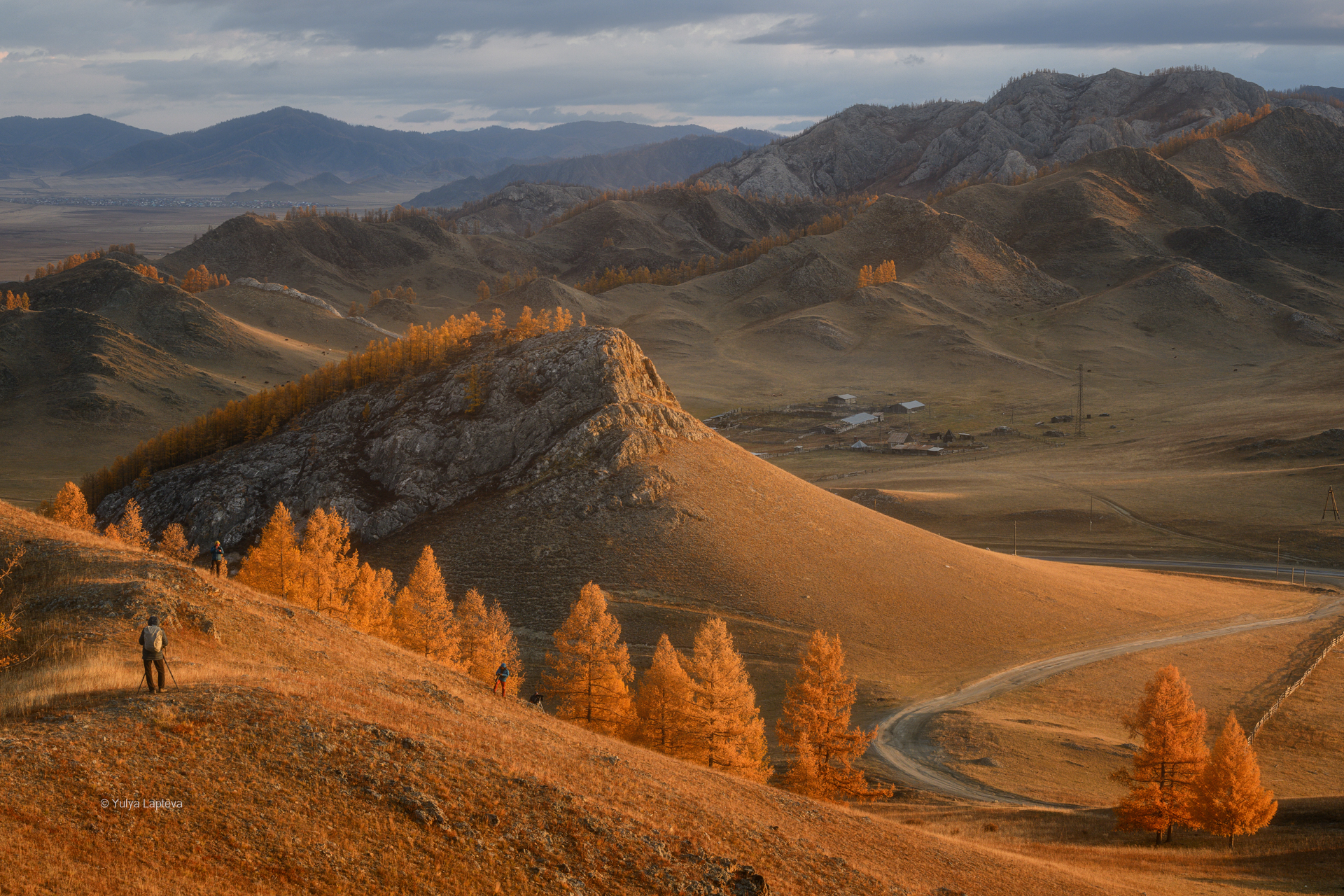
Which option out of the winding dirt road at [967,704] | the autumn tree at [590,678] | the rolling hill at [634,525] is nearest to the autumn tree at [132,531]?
the rolling hill at [634,525]

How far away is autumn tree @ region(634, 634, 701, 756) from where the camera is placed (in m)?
52.0

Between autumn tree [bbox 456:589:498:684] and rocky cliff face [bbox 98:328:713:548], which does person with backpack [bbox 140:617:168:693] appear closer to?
autumn tree [bbox 456:589:498:684]

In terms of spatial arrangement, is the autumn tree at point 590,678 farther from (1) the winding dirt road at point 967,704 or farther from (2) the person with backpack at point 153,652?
(2) the person with backpack at point 153,652

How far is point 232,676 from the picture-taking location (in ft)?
92.5

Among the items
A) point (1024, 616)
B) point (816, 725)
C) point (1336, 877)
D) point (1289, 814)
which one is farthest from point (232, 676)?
point (1024, 616)

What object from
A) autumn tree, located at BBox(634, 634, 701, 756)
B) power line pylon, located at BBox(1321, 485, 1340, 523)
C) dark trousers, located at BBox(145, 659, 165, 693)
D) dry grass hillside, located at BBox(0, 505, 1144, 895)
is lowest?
power line pylon, located at BBox(1321, 485, 1340, 523)

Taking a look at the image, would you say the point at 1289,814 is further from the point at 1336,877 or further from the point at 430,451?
the point at 430,451

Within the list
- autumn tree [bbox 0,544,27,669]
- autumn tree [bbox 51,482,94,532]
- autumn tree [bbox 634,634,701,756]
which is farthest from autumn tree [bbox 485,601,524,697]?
autumn tree [bbox 51,482,94,532]

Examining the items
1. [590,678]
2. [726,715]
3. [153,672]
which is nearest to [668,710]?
[726,715]

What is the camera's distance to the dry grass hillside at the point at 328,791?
1916 cm

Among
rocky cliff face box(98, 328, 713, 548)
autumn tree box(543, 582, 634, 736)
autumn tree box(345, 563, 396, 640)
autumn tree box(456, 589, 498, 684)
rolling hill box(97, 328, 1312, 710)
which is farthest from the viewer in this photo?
rocky cliff face box(98, 328, 713, 548)

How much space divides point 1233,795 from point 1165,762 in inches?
149

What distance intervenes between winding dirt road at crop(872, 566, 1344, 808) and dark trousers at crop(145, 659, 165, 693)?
44348 mm

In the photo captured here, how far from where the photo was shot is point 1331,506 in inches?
4651
